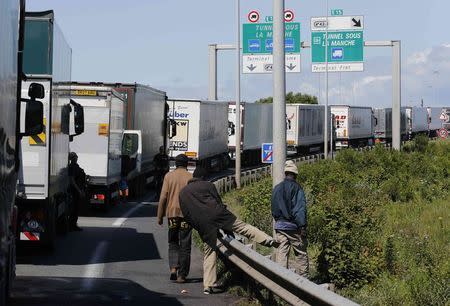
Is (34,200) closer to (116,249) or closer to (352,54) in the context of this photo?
(116,249)

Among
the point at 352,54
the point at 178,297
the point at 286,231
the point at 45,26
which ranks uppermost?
the point at 352,54

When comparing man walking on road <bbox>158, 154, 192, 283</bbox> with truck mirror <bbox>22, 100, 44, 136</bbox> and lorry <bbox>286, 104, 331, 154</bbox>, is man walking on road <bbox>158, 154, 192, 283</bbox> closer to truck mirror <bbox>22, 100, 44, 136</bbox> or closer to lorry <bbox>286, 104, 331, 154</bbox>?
truck mirror <bbox>22, 100, 44, 136</bbox>

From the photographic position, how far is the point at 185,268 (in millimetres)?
13805

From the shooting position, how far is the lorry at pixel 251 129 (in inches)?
2223

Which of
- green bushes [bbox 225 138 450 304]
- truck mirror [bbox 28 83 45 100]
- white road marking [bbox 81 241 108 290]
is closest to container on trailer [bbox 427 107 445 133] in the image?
green bushes [bbox 225 138 450 304]

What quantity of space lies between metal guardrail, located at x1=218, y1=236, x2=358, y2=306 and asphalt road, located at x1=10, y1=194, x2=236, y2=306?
1.97ft

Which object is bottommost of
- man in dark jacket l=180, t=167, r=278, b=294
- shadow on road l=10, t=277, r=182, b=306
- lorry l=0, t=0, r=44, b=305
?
shadow on road l=10, t=277, r=182, b=306

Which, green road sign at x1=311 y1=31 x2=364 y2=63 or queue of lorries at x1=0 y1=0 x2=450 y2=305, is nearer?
queue of lorries at x1=0 y1=0 x2=450 y2=305

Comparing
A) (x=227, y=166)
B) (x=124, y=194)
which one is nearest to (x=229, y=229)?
(x=124, y=194)

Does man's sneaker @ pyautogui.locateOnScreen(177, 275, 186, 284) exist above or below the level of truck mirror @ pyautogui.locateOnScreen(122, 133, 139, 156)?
below

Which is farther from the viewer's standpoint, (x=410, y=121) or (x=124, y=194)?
(x=410, y=121)

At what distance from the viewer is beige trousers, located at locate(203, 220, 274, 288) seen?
1259 centimetres

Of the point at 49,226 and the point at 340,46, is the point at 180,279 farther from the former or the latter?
the point at 340,46

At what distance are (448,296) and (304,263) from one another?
85.0 inches
